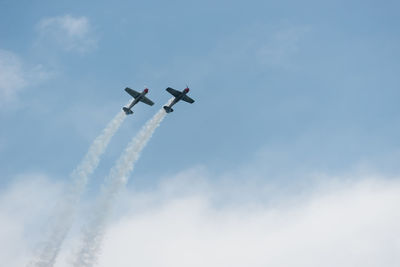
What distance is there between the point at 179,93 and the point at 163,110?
617 centimetres

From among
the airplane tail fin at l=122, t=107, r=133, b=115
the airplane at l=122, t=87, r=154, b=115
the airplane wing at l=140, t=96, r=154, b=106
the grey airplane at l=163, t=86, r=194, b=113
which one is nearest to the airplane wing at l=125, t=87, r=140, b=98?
the airplane at l=122, t=87, r=154, b=115

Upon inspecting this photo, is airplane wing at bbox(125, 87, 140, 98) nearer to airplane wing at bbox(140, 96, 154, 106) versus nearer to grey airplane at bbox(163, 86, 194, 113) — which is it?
airplane wing at bbox(140, 96, 154, 106)

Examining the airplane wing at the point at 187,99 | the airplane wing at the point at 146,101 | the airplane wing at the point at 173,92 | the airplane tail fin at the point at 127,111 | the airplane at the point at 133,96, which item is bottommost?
the airplane tail fin at the point at 127,111

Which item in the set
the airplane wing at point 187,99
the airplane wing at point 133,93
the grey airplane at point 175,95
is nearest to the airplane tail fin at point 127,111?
the airplane wing at point 133,93

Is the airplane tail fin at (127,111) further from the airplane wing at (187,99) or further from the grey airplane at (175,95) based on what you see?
the airplane wing at (187,99)

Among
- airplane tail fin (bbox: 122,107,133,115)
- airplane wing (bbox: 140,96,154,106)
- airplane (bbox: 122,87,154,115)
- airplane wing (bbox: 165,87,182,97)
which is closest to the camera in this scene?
airplane wing (bbox: 165,87,182,97)

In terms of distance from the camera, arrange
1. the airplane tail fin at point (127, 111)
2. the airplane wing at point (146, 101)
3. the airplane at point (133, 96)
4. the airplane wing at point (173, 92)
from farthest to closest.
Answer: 1. the airplane wing at point (146, 101)
2. the airplane at point (133, 96)
3. the airplane tail fin at point (127, 111)
4. the airplane wing at point (173, 92)

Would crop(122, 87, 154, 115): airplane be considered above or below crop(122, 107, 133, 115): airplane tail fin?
above

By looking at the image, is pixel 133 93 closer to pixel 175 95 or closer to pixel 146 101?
pixel 146 101

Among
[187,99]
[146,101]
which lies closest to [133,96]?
[146,101]

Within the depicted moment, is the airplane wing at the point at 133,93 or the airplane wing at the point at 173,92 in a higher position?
the airplane wing at the point at 173,92

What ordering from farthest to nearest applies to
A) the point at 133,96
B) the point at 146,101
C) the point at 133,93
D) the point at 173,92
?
the point at 146,101
the point at 133,96
the point at 133,93
the point at 173,92

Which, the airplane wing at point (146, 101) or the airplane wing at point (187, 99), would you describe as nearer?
the airplane wing at point (187, 99)

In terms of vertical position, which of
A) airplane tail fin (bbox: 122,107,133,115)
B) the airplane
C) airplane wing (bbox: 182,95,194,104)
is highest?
airplane wing (bbox: 182,95,194,104)
